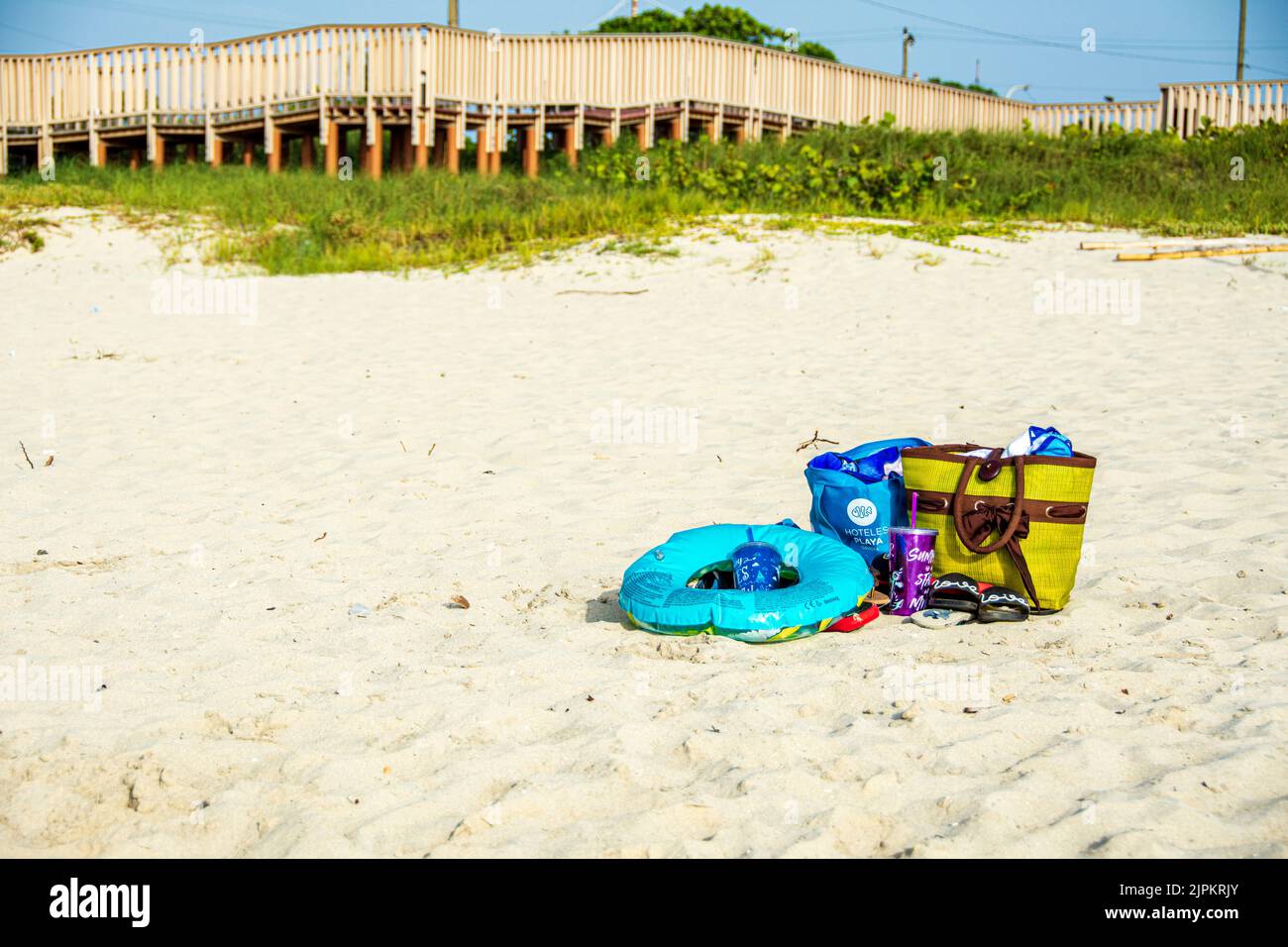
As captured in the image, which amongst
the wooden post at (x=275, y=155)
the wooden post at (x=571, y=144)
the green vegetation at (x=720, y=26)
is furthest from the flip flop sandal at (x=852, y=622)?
the green vegetation at (x=720, y=26)

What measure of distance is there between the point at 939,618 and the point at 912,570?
20 centimetres

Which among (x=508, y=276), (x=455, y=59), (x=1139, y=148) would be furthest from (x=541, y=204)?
(x=1139, y=148)

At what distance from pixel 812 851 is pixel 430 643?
1714 mm

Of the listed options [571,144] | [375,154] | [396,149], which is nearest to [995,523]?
[375,154]

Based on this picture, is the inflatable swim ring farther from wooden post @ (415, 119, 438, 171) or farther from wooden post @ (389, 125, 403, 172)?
wooden post @ (389, 125, 403, 172)

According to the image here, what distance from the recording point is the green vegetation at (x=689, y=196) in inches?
470

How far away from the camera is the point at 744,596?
3.68 metres

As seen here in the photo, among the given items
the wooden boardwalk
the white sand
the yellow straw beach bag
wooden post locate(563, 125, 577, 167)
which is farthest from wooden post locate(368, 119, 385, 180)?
the yellow straw beach bag

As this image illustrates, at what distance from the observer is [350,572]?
4.43 meters

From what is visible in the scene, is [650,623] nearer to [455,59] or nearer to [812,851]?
[812,851]

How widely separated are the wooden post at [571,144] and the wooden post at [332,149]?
3.23m

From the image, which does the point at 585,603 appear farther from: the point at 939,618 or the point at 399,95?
the point at 399,95

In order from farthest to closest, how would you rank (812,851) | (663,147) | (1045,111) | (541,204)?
(1045,111) < (663,147) < (541,204) < (812,851)

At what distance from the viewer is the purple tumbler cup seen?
387 centimetres
